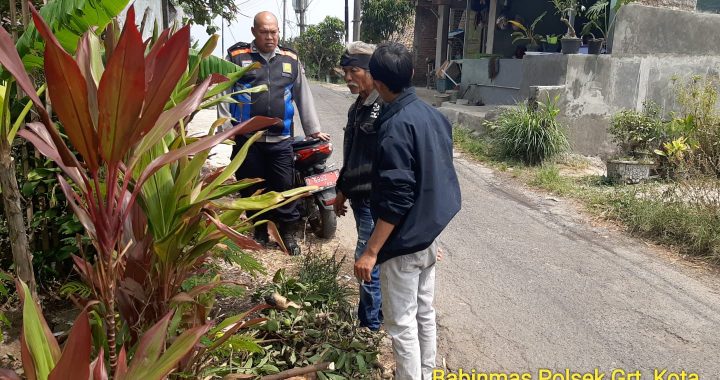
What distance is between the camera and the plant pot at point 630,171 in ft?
23.5

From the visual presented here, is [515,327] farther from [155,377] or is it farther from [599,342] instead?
[155,377]

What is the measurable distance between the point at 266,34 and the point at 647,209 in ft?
13.2

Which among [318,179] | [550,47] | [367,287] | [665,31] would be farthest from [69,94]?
[550,47]

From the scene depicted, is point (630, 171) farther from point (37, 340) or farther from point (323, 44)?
point (323, 44)

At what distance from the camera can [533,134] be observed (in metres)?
8.44

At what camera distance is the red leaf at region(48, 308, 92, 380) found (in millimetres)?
1389

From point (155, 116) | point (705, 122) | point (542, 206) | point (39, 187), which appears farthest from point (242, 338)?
point (705, 122)

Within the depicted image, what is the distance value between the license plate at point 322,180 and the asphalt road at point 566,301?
604 millimetres

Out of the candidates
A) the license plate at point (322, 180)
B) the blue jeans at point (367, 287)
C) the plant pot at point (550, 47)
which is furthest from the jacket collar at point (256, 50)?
the plant pot at point (550, 47)

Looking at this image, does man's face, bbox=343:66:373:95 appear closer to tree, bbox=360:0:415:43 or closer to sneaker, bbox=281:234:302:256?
sneaker, bbox=281:234:302:256

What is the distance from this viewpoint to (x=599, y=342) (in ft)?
11.5

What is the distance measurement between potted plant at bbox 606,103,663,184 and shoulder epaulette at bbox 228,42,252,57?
16.5ft

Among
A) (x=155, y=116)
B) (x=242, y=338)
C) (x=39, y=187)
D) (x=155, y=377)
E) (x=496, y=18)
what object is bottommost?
(x=242, y=338)

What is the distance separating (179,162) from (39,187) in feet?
3.44
